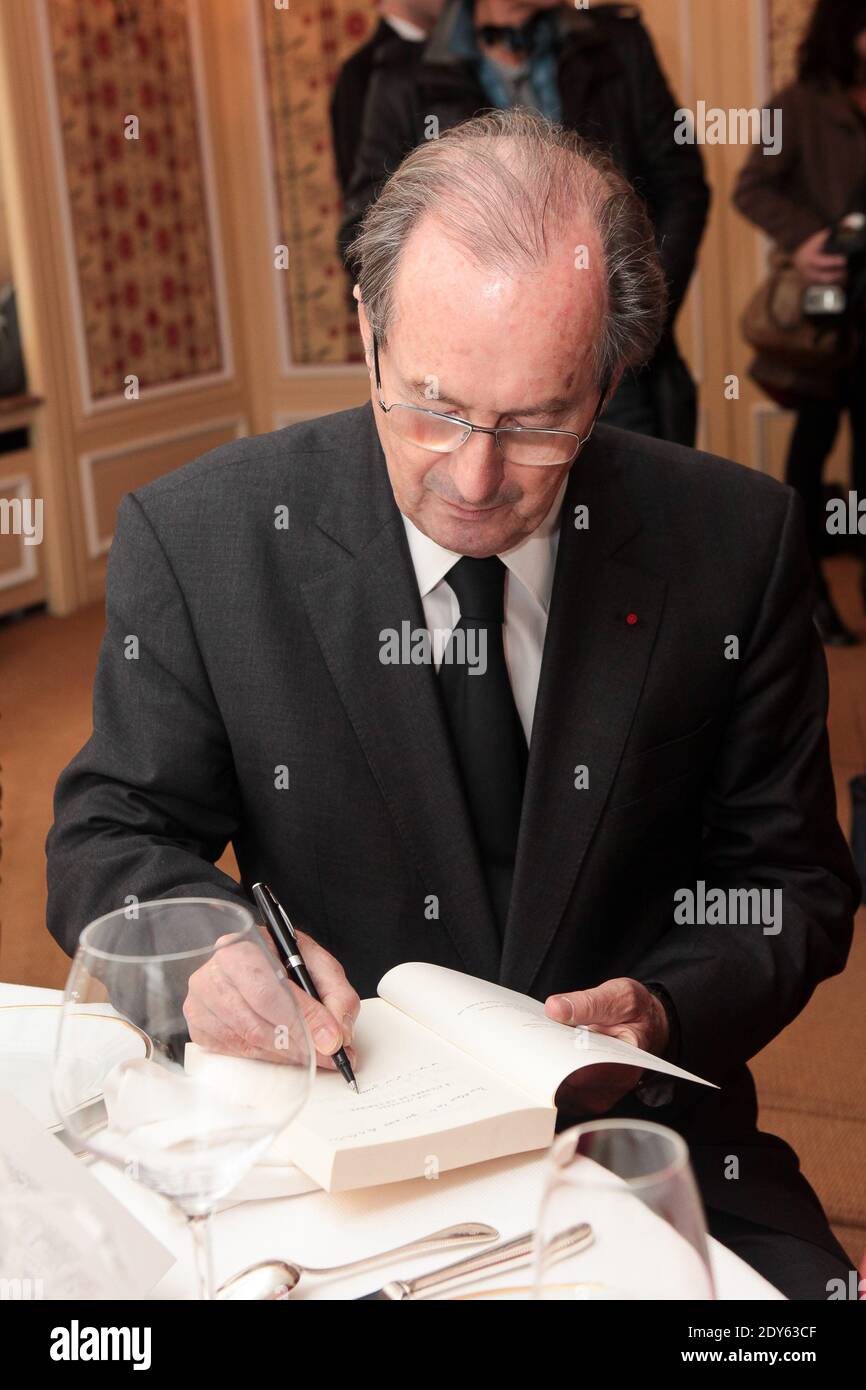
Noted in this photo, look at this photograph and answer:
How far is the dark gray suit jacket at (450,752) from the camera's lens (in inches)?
54.2

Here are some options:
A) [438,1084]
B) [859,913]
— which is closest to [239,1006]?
[438,1084]

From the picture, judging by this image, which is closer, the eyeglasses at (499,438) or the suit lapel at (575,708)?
the eyeglasses at (499,438)

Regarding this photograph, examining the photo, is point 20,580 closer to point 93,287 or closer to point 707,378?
point 93,287

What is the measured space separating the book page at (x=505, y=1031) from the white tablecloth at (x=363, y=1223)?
56mm

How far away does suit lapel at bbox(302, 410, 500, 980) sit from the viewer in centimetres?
137

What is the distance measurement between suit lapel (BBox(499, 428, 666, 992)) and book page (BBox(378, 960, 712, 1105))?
0.85ft

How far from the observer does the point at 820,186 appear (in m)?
4.61

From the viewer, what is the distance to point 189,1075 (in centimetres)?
69

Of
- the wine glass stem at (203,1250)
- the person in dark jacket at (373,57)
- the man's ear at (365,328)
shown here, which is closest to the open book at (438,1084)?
the wine glass stem at (203,1250)

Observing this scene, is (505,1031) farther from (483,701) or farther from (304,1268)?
(483,701)

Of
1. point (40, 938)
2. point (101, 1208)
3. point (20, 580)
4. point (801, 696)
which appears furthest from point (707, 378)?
point (101, 1208)

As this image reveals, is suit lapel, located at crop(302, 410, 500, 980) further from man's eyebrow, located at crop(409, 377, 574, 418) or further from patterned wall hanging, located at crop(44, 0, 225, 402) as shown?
patterned wall hanging, located at crop(44, 0, 225, 402)

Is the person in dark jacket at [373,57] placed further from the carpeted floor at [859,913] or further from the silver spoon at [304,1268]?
the silver spoon at [304,1268]
